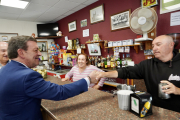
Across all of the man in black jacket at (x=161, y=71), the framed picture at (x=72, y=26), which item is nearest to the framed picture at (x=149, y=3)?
the man in black jacket at (x=161, y=71)

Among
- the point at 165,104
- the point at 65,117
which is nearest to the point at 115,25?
the point at 165,104

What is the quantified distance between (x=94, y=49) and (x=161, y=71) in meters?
2.30

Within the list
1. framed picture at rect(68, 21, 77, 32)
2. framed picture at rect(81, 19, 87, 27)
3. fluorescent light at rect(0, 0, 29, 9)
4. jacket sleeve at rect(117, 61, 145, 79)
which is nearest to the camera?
jacket sleeve at rect(117, 61, 145, 79)

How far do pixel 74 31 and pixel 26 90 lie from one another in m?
3.70

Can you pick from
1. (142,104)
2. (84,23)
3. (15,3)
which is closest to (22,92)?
(142,104)

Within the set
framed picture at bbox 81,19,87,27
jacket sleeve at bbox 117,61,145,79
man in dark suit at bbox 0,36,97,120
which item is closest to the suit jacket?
man in dark suit at bbox 0,36,97,120

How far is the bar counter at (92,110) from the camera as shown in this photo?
83cm

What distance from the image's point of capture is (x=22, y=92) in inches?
34.4

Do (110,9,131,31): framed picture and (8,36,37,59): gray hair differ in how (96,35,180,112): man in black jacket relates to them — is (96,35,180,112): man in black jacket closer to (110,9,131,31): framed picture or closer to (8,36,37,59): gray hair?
(8,36,37,59): gray hair

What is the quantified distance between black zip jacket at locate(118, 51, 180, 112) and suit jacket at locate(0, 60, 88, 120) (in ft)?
3.25

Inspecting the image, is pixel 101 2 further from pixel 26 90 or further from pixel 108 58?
pixel 26 90

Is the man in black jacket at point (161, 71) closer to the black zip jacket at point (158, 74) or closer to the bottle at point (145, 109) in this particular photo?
the black zip jacket at point (158, 74)

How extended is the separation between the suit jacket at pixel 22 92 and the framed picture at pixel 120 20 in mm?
2367

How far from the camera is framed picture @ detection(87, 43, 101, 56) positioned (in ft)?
11.3
